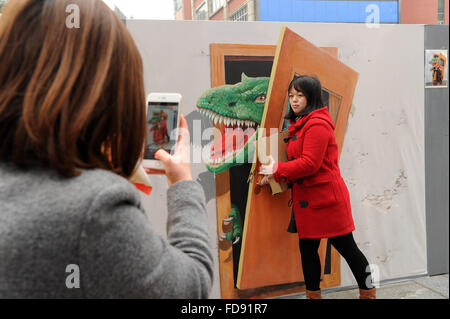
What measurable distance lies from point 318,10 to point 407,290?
2622 mm

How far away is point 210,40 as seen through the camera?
9.31 ft

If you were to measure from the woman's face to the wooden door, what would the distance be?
0.21 metres

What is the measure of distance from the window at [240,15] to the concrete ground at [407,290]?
7.63 feet

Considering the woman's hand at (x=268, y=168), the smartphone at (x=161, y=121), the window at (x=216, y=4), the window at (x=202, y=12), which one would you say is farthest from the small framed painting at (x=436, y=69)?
the smartphone at (x=161, y=121)

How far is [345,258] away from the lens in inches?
101

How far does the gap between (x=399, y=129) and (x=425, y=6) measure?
5.03ft

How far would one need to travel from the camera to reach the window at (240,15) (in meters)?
3.03

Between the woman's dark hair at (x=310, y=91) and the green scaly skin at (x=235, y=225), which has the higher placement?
the woman's dark hair at (x=310, y=91)

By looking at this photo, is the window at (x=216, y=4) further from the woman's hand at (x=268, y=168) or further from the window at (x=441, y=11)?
the window at (x=441, y=11)

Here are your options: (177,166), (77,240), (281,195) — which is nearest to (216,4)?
(281,195)

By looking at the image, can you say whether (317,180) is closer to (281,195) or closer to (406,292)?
(281,195)

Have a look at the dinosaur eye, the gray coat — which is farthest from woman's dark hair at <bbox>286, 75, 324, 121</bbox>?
the gray coat

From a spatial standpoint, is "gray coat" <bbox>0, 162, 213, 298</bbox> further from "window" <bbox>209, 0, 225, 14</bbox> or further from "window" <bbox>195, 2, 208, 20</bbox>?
"window" <bbox>209, 0, 225, 14</bbox>

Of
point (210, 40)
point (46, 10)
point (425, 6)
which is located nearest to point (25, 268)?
point (46, 10)
